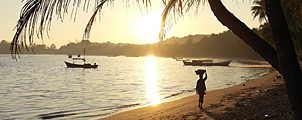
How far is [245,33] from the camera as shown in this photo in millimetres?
2619

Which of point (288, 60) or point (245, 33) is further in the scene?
point (245, 33)

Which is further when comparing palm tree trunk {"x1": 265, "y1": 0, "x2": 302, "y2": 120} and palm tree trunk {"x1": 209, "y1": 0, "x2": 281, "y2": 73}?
palm tree trunk {"x1": 209, "y1": 0, "x2": 281, "y2": 73}

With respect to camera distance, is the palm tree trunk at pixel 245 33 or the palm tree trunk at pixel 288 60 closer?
the palm tree trunk at pixel 288 60

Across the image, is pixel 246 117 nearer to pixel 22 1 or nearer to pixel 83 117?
pixel 22 1

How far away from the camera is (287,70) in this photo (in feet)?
7.35

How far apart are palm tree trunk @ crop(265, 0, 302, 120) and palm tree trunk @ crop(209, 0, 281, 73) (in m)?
0.25

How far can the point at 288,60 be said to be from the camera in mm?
2219

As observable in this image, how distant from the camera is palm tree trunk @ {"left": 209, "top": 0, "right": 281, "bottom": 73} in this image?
8.32 ft

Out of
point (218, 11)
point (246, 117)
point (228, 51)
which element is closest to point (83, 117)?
point (246, 117)

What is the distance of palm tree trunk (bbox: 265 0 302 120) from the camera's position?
2.22 meters

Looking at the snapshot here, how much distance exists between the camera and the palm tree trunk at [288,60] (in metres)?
2.22

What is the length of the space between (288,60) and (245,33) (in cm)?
54

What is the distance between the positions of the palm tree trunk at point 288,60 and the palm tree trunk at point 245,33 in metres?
0.25

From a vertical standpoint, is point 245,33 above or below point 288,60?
above
